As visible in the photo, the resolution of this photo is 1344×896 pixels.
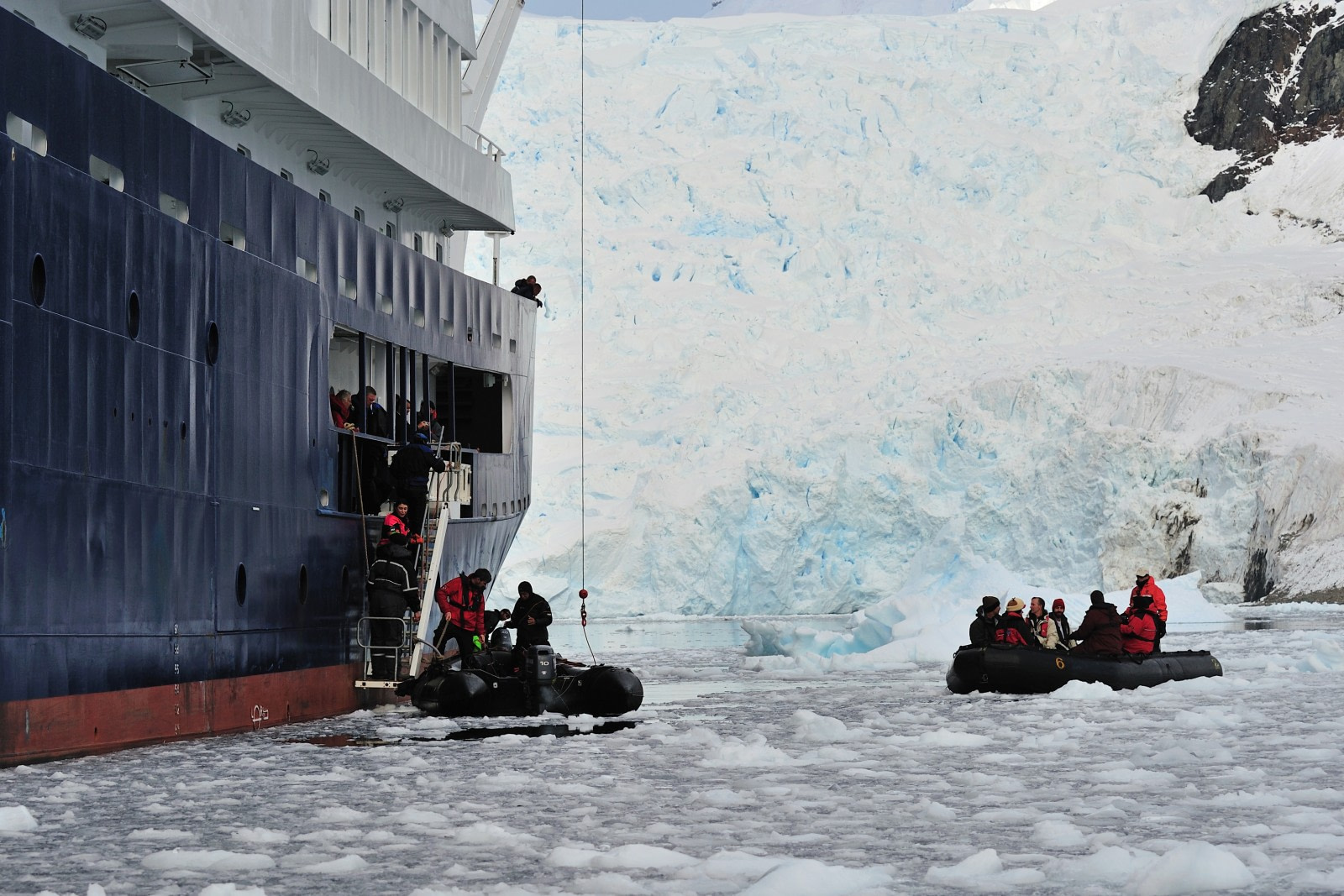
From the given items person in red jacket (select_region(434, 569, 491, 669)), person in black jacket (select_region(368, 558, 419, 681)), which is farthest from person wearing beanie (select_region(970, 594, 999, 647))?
person in black jacket (select_region(368, 558, 419, 681))

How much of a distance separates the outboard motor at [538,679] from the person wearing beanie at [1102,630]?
5521mm

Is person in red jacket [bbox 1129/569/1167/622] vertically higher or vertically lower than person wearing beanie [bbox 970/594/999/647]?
higher

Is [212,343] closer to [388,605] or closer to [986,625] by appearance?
[388,605]

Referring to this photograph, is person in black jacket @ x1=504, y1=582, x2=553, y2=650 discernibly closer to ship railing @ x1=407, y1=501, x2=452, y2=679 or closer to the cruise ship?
ship railing @ x1=407, y1=501, x2=452, y2=679

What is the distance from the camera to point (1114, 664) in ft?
50.2

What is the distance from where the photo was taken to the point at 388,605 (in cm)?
1311

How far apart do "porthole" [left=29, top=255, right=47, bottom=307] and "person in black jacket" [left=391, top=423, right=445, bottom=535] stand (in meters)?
5.16

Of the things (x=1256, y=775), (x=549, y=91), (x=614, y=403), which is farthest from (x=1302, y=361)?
(x=1256, y=775)

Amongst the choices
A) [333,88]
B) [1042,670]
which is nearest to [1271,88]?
[1042,670]

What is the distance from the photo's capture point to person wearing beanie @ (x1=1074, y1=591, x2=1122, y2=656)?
15672 mm

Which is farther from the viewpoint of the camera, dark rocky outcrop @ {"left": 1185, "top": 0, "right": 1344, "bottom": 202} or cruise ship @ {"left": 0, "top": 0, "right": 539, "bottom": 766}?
dark rocky outcrop @ {"left": 1185, "top": 0, "right": 1344, "bottom": 202}

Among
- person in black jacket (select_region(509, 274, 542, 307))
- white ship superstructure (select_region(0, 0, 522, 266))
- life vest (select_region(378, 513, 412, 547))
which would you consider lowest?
life vest (select_region(378, 513, 412, 547))

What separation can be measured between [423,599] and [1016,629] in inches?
234

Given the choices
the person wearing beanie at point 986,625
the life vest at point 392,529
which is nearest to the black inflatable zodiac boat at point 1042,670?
the person wearing beanie at point 986,625
